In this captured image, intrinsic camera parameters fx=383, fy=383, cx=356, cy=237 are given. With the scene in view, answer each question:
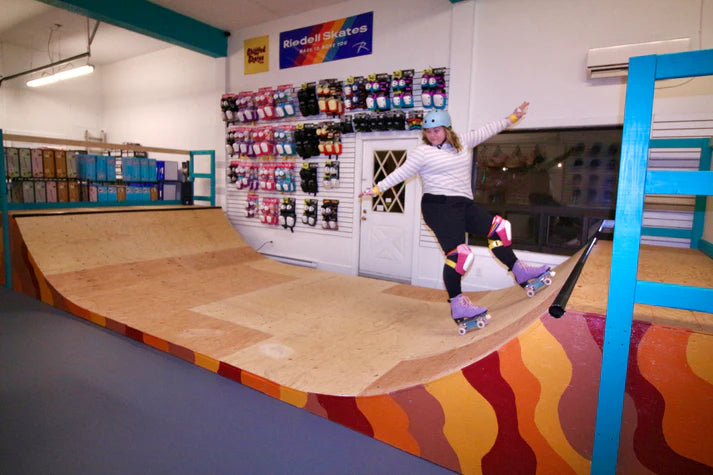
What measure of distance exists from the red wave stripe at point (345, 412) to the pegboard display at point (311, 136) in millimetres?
4493

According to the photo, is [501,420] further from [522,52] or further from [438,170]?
[522,52]

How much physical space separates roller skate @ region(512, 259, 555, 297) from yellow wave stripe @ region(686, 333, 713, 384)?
1701 millimetres

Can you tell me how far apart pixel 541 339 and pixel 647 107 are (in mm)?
1037

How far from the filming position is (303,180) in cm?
709

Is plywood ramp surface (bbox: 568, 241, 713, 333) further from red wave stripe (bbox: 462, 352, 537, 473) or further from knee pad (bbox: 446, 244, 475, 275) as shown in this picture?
knee pad (bbox: 446, 244, 475, 275)

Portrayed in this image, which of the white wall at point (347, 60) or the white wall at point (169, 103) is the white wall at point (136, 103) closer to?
the white wall at point (169, 103)

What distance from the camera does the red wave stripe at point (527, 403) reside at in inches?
67.0

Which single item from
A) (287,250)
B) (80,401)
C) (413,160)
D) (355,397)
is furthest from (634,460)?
(287,250)

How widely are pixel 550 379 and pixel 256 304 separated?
3.27m

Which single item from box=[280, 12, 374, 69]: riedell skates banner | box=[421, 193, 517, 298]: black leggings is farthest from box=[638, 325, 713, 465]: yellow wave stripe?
box=[280, 12, 374, 69]: riedell skates banner

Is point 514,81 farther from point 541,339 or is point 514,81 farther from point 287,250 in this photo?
point 287,250

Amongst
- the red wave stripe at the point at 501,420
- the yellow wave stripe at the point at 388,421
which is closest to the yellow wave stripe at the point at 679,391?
the red wave stripe at the point at 501,420

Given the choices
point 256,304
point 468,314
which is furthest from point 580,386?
point 256,304

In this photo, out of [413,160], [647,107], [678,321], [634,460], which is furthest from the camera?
[413,160]
